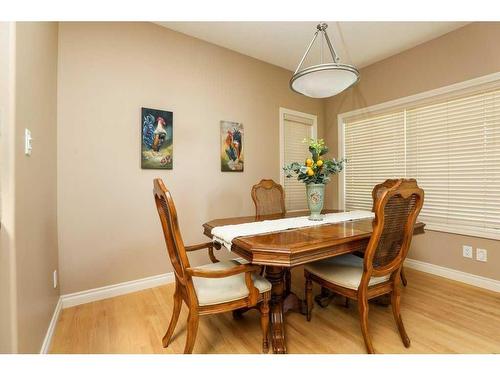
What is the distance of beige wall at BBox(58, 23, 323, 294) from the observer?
2.01 m

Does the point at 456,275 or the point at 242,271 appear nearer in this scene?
the point at 242,271

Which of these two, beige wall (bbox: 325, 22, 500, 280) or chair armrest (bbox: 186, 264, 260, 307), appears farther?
beige wall (bbox: 325, 22, 500, 280)

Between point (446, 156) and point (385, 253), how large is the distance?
6.25ft

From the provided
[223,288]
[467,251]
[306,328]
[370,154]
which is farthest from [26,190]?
[467,251]

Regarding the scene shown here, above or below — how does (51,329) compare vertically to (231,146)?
below

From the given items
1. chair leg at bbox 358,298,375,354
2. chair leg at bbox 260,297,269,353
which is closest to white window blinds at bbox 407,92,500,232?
chair leg at bbox 358,298,375,354

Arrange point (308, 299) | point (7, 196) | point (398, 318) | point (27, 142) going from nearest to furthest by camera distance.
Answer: point (7, 196) < point (27, 142) < point (398, 318) < point (308, 299)

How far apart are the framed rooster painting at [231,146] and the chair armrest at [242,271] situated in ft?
5.55

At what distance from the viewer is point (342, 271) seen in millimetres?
1620

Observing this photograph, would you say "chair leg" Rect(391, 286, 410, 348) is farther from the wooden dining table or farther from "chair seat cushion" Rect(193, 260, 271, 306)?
"chair seat cushion" Rect(193, 260, 271, 306)

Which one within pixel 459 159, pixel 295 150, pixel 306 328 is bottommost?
pixel 306 328

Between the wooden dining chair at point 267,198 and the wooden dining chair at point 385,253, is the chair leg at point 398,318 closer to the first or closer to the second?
the wooden dining chair at point 385,253

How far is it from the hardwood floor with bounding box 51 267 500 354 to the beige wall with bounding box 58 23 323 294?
42cm

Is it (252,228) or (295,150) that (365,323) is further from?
(295,150)
